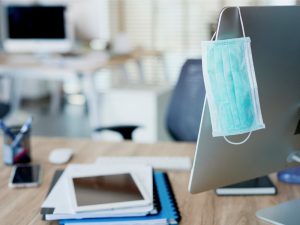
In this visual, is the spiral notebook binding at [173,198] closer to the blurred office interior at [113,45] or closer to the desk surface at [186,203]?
the desk surface at [186,203]

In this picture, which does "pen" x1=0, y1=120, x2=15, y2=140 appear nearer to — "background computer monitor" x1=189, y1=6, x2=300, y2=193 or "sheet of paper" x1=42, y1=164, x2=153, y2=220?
"sheet of paper" x1=42, y1=164, x2=153, y2=220

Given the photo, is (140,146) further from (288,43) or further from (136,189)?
(288,43)

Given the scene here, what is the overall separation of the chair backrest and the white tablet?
3.18 feet

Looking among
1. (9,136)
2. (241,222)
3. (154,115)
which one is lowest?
(154,115)

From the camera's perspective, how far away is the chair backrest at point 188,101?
2.02 metres

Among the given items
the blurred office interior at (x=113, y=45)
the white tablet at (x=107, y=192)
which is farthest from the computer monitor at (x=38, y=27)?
the white tablet at (x=107, y=192)

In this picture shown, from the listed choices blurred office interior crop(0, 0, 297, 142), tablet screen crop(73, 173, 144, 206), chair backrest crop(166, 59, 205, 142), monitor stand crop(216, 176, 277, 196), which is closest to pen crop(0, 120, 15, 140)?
tablet screen crop(73, 173, 144, 206)

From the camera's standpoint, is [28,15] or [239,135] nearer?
[239,135]

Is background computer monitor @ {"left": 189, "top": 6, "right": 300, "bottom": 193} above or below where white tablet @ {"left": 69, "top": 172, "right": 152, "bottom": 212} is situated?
above

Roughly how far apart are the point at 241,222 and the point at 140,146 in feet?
2.06

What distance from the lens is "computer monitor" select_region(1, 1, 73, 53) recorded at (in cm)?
394

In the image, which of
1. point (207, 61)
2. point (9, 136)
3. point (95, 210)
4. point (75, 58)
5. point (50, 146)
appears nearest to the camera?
point (207, 61)

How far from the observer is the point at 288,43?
2.79 ft

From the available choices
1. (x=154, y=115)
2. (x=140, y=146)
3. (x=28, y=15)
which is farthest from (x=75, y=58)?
(x=140, y=146)
